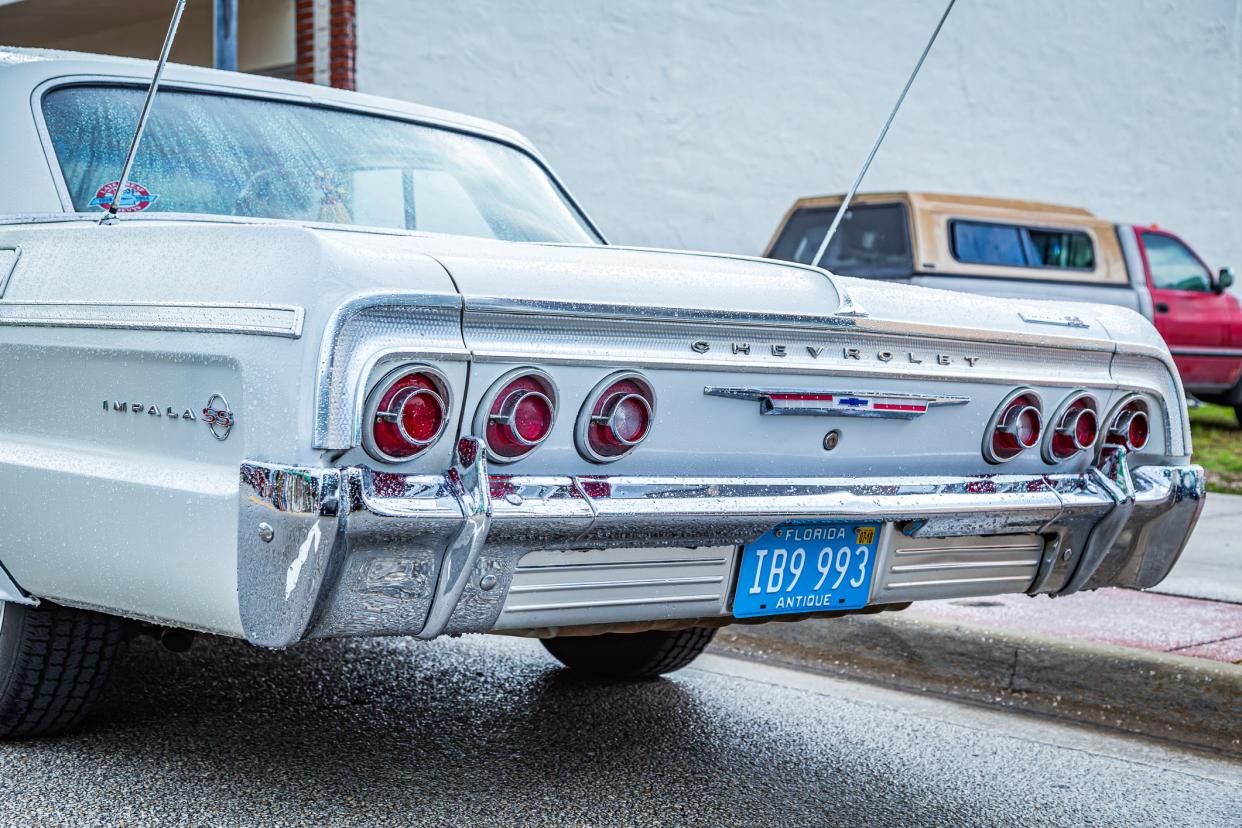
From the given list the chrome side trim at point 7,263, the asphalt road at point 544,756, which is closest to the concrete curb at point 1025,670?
the asphalt road at point 544,756

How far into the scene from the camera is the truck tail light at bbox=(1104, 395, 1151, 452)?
369 cm

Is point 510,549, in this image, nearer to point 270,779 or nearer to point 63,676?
point 270,779

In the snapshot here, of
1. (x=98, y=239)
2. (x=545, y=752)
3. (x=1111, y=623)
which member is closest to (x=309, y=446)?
(x=98, y=239)

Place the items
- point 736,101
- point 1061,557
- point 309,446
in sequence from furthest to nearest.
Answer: point 736,101 < point 1061,557 < point 309,446

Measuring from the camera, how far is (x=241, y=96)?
3.96 metres

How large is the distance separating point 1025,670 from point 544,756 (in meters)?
1.74

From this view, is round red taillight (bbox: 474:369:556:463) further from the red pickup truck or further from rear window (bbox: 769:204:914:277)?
rear window (bbox: 769:204:914:277)

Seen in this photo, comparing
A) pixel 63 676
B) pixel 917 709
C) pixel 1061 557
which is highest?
pixel 1061 557

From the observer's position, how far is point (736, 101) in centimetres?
1463

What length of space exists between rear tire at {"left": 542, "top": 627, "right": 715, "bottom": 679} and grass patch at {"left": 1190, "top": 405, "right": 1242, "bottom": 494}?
5537 mm

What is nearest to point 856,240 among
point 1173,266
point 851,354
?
point 1173,266

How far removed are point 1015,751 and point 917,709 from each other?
501 millimetres

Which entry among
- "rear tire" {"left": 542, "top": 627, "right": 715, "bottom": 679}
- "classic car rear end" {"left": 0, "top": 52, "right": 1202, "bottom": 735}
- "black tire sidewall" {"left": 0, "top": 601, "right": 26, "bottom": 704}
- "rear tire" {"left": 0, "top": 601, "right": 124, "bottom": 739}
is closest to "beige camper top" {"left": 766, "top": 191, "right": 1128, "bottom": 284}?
"rear tire" {"left": 542, "top": 627, "right": 715, "bottom": 679}

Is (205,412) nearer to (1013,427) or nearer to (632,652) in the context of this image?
(1013,427)
